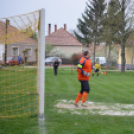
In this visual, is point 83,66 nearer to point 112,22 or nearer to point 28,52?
point 28,52

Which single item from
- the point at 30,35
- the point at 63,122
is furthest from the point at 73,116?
the point at 30,35

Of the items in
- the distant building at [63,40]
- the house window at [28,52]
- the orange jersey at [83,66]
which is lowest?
the orange jersey at [83,66]

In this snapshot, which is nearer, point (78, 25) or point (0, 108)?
point (0, 108)

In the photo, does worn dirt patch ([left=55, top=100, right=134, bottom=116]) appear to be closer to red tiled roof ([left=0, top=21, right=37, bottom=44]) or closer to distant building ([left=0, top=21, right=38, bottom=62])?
distant building ([left=0, top=21, right=38, bottom=62])

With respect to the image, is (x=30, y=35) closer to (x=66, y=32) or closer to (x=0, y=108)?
(x=0, y=108)

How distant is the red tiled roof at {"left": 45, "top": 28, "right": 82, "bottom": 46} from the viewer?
45.2m

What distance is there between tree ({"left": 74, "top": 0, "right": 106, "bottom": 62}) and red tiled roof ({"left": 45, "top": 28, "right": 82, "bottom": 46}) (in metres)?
2.89

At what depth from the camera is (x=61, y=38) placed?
47500 millimetres

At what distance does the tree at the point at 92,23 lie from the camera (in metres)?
32.6

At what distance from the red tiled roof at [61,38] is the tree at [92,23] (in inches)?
114

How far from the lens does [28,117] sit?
5.86 meters

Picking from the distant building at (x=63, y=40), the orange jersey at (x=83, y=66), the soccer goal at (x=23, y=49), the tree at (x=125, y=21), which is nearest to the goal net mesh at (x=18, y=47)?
the soccer goal at (x=23, y=49)

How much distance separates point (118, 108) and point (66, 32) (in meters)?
42.2

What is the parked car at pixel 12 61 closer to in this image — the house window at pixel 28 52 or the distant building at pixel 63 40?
the house window at pixel 28 52
